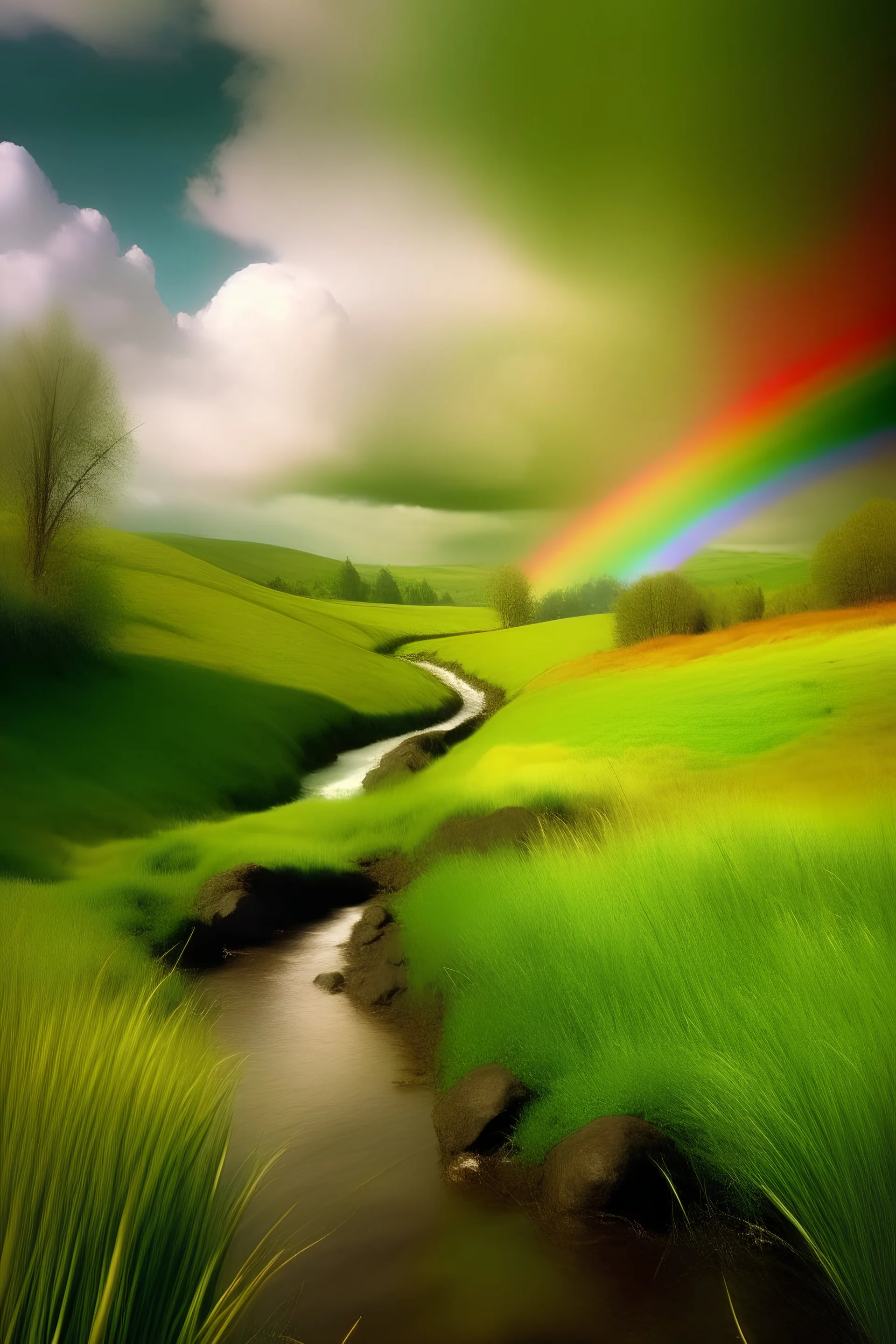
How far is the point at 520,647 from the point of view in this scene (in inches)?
2953

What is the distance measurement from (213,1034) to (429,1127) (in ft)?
11.2

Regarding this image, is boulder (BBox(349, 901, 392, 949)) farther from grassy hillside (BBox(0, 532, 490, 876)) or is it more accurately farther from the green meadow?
grassy hillside (BBox(0, 532, 490, 876))

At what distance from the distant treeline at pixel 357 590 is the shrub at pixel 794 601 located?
101 m

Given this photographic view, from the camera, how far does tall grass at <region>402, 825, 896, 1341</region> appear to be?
452cm

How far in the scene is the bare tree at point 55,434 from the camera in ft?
89.2

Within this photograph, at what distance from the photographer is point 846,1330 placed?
4.25 metres

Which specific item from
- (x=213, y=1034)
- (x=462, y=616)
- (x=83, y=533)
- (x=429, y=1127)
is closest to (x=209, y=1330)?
(x=429, y=1127)

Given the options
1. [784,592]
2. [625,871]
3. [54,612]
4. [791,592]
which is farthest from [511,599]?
[625,871]

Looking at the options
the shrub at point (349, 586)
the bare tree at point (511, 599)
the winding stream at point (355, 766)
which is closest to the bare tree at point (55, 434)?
the winding stream at point (355, 766)

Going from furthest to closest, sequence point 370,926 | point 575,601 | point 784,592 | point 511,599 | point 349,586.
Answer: point 349,586 → point 575,601 → point 511,599 → point 784,592 → point 370,926

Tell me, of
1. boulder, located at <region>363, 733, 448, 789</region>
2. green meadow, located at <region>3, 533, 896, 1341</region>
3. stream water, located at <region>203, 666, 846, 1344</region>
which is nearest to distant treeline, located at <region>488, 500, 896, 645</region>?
green meadow, located at <region>3, 533, 896, 1341</region>

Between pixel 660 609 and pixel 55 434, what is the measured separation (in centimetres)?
2771

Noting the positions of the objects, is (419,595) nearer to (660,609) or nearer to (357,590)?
(357,590)

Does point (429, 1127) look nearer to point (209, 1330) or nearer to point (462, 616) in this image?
point (209, 1330)
